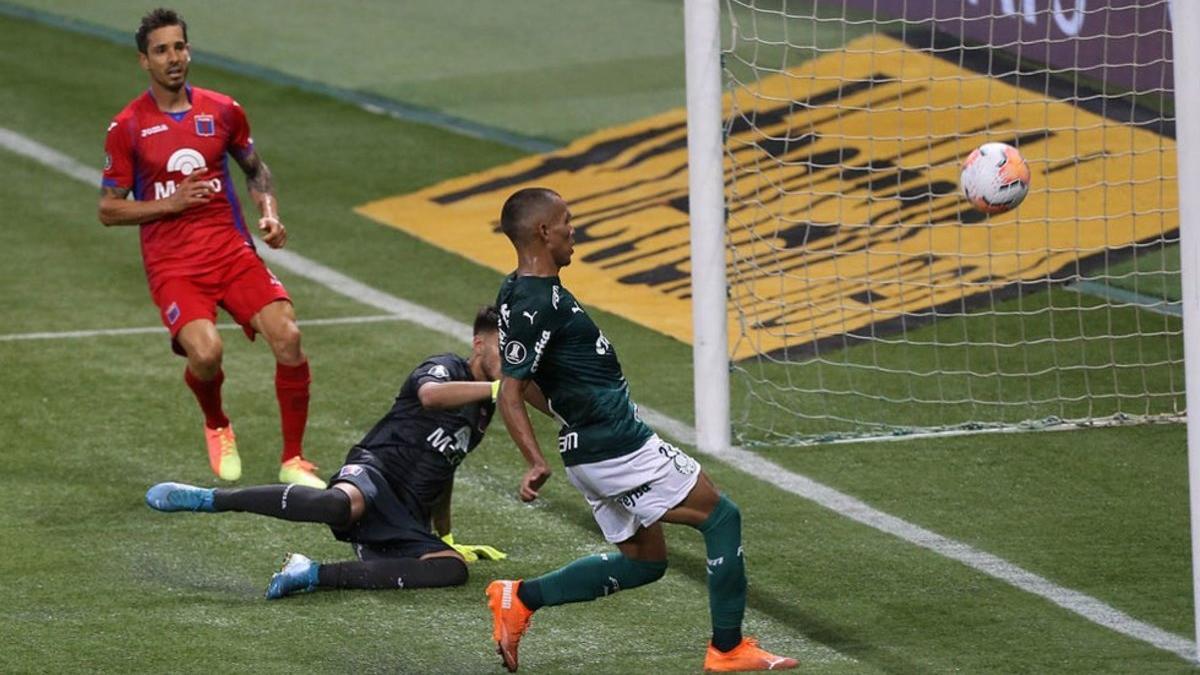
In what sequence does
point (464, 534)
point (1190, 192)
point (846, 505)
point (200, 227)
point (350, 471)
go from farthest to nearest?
point (200, 227), point (846, 505), point (464, 534), point (350, 471), point (1190, 192)

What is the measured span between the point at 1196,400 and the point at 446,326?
643 centimetres

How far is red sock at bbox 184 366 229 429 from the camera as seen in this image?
9.24m

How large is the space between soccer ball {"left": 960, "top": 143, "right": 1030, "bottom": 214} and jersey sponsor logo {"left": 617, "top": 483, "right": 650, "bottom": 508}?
293 centimetres

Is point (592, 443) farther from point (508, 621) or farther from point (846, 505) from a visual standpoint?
point (846, 505)

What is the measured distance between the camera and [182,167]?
9016 millimetres

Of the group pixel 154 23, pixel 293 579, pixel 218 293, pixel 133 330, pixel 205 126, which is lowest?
pixel 133 330

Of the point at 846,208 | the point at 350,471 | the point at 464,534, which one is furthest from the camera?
the point at 846,208

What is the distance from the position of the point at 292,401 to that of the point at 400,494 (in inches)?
63.2

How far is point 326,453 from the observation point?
32.1ft

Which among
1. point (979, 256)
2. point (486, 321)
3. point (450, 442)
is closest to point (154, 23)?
point (486, 321)

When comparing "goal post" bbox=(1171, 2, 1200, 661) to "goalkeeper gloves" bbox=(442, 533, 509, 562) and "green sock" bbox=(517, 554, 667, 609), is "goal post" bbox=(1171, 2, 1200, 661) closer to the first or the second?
"green sock" bbox=(517, 554, 667, 609)

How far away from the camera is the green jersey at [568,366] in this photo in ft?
20.6

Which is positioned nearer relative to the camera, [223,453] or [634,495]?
[634,495]

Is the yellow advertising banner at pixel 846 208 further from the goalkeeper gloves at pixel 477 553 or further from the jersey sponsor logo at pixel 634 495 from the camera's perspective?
the jersey sponsor logo at pixel 634 495
